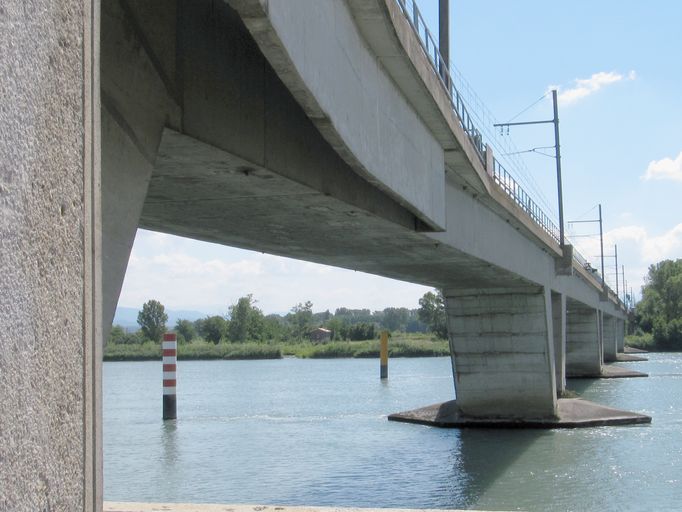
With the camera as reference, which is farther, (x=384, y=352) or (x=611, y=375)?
(x=611, y=375)

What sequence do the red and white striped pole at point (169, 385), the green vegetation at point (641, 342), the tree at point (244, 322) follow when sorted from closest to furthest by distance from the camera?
the red and white striped pole at point (169, 385)
the green vegetation at point (641, 342)
the tree at point (244, 322)

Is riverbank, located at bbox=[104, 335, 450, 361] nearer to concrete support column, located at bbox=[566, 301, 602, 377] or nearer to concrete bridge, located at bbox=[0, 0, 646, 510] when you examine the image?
concrete support column, located at bbox=[566, 301, 602, 377]

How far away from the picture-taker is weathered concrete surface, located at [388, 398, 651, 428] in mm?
30984

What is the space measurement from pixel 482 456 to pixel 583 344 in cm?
4152

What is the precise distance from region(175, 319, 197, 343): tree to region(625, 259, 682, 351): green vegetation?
7993 centimetres

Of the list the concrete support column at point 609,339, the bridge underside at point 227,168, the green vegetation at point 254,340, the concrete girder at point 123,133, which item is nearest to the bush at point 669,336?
the green vegetation at point 254,340

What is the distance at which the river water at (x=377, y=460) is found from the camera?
1894 centimetres

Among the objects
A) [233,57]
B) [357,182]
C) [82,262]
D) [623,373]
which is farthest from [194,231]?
[623,373]

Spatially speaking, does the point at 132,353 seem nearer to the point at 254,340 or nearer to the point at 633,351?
the point at 254,340

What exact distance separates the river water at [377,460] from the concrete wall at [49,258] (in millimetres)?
14873

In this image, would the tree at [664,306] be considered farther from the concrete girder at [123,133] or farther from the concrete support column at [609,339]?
the concrete girder at [123,133]

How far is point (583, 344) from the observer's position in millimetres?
64562

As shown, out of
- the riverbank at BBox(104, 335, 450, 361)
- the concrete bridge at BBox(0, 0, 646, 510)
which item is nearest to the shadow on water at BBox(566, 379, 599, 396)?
the concrete bridge at BBox(0, 0, 646, 510)

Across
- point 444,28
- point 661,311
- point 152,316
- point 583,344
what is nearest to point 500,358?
point 444,28
